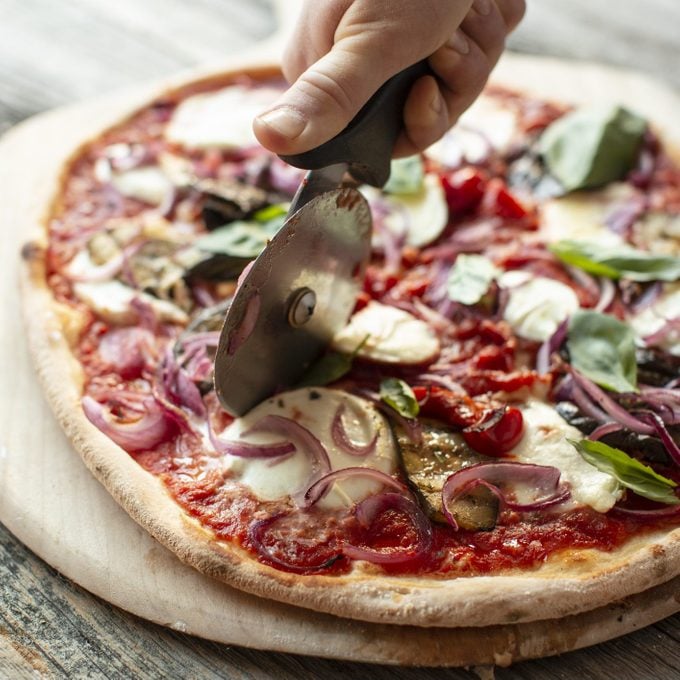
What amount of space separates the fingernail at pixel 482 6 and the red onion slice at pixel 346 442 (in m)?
1.47

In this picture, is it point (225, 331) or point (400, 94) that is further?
point (400, 94)

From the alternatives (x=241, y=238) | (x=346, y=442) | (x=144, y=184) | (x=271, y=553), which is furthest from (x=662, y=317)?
(x=144, y=184)

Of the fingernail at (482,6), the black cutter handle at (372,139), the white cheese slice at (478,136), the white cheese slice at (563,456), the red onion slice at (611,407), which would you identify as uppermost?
the fingernail at (482,6)

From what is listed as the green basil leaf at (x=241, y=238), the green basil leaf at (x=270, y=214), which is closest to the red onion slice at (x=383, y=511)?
the green basil leaf at (x=241, y=238)

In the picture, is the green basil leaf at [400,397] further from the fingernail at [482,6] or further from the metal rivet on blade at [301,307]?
the fingernail at [482,6]

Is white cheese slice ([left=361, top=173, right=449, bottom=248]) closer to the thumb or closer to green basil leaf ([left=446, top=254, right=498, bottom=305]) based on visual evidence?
green basil leaf ([left=446, top=254, right=498, bottom=305])

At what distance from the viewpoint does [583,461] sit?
3.13 meters

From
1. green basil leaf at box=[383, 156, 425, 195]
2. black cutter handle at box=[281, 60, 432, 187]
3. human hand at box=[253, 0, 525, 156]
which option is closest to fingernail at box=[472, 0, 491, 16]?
human hand at box=[253, 0, 525, 156]

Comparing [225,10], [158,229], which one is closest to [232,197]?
[158,229]

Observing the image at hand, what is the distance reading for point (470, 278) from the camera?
12.4 ft

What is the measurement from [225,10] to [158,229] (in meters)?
2.50

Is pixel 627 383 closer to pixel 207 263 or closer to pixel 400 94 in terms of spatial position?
pixel 400 94

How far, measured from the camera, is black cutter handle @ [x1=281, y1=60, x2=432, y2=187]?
305 centimetres

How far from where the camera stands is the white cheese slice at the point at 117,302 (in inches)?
148
